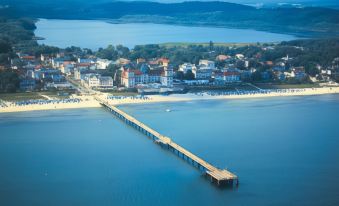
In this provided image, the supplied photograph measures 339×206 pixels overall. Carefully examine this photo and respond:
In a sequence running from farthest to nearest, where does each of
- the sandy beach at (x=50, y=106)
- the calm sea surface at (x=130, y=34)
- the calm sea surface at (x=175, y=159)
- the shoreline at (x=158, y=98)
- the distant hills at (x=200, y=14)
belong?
the distant hills at (x=200, y=14) → the calm sea surface at (x=130, y=34) → the shoreline at (x=158, y=98) → the sandy beach at (x=50, y=106) → the calm sea surface at (x=175, y=159)

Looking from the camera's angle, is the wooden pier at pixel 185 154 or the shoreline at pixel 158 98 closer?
the wooden pier at pixel 185 154

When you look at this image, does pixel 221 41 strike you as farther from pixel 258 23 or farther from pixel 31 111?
pixel 31 111

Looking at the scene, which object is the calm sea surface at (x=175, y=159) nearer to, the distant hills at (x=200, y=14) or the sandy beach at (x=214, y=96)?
the sandy beach at (x=214, y=96)

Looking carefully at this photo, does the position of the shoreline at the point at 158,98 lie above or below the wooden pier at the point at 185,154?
above

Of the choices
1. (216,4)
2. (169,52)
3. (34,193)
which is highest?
(216,4)

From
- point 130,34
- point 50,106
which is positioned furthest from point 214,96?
point 130,34

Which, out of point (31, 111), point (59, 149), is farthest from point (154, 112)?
point (59, 149)

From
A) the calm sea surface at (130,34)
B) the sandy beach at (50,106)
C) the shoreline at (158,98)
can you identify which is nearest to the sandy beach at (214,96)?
the shoreline at (158,98)

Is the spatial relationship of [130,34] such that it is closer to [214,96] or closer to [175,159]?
[214,96]
